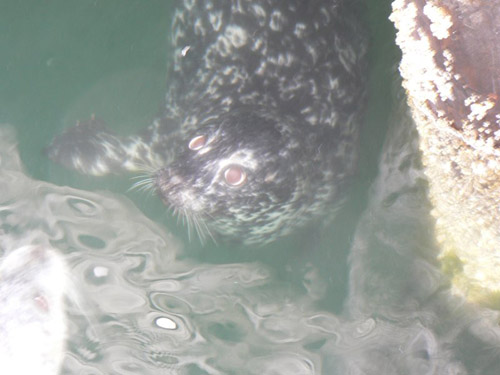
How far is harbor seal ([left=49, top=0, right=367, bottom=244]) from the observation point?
2.90 m

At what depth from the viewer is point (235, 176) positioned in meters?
2.85

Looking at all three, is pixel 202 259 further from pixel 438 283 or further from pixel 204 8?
pixel 204 8

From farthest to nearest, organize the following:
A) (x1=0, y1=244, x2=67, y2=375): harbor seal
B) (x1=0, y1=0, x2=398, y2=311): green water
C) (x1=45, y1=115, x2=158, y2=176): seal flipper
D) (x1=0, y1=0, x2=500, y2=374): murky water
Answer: (x1=45, y1=115, x2=158, y2=176): seal flipper
(x1=0, y1=0, x2=398, y2=311): green water
(x1=0, y1=244, x2=67, y2=375): harbor seal
(x1=0, y1=0, x2=500, y2=374): murky water

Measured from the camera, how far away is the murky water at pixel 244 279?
282 cm

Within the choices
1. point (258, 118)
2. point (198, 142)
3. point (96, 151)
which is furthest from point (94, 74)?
point (258, 118)

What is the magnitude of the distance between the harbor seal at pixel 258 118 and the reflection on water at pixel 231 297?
317 mm

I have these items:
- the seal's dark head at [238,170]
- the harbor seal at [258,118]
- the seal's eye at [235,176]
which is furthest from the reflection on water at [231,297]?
the seal's eye at [235,176]

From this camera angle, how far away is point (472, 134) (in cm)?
151

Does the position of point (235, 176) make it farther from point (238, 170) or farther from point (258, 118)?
point (258, 118)

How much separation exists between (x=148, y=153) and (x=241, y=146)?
1.21 metres

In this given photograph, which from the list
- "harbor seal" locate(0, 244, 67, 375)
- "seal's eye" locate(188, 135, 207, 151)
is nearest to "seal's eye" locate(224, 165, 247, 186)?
"seal's eye" locate(188, 135, 207, 151)

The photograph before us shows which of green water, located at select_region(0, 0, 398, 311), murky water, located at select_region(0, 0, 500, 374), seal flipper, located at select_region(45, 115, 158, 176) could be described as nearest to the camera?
murky water, located at select_region(0, 0, 500, 374)

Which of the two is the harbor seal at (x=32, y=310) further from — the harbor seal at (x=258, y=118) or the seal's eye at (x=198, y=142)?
the seal's eye at (x=198, y=142)

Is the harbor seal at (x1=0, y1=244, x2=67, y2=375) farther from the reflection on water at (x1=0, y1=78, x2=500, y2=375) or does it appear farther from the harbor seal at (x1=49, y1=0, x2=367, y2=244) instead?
the harbor seal at (x1=49, y1=0, x2=367, y2=244)
